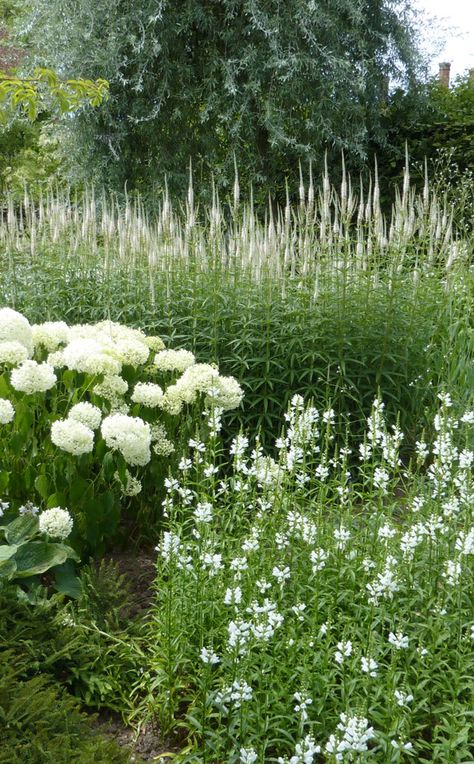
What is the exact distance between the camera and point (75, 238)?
22.9 ft

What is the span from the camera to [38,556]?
2.90 meters

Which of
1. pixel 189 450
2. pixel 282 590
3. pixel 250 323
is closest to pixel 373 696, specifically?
pixel 282 590

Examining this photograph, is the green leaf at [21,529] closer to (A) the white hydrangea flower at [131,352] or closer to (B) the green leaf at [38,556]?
(B) the green leaf at [38,556]

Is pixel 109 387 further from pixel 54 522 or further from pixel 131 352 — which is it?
pixel 54 522

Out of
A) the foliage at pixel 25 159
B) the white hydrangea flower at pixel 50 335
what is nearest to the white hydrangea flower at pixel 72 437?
the white hydrangea flower at pixel 50 335

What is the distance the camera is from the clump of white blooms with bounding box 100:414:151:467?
126 inches

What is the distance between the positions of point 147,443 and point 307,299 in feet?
8.37

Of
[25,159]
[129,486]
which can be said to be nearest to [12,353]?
[129,486]

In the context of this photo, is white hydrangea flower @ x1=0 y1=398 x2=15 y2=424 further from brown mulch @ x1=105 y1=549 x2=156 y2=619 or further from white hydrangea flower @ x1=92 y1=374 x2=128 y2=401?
brown mulch @ x1=105 y1=549 x2=156 y2=619

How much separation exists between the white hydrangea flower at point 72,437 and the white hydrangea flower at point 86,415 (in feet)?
0.54

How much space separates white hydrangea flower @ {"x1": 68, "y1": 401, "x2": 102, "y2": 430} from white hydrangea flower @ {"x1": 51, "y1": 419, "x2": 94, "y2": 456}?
0.17 m

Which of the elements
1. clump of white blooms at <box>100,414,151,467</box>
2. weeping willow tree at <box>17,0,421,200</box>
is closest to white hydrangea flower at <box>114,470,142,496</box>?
clump of white blooms at <box>100,414,151,467</box>

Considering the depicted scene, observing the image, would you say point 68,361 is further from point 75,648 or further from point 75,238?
point 75,238

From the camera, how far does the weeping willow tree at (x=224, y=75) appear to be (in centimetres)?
1204
